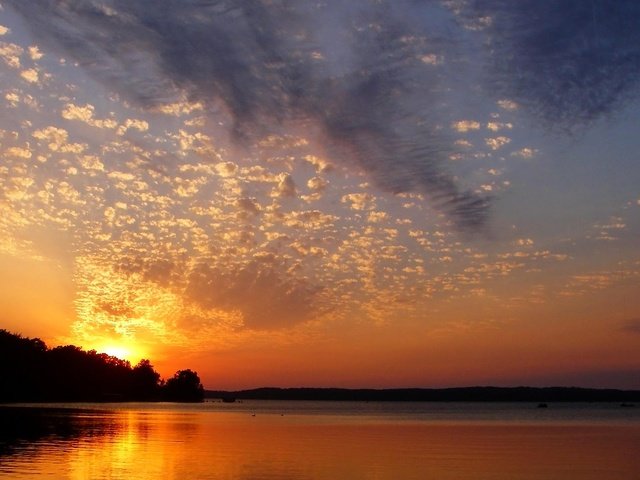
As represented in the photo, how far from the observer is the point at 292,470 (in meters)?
41.6

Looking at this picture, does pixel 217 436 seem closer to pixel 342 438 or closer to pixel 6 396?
pixel 342 438

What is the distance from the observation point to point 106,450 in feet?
167

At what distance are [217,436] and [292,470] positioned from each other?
1295 inches

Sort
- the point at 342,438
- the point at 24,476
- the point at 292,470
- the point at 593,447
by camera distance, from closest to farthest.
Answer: the point at 24,476
the point at 292,470
the point at 593,447
the point at 342,438

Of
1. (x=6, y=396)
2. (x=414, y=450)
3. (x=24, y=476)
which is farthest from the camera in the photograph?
(x=6, y=396)

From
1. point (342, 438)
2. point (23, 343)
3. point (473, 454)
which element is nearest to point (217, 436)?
point (342, 438)

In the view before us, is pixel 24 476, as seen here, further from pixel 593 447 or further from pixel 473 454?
pixel 593 447

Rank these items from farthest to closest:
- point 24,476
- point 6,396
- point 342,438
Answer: point 6,396 → point 342,438 → point 24,476

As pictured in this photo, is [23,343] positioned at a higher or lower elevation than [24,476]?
higher

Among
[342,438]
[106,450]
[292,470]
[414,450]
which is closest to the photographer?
[292,470]

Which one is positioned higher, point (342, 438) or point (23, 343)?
point (23, 343)

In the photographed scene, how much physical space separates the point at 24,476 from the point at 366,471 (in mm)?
19981

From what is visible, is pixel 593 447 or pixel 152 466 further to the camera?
pixel 593 447

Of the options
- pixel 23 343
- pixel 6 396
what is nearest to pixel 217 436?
pixel 6 396
